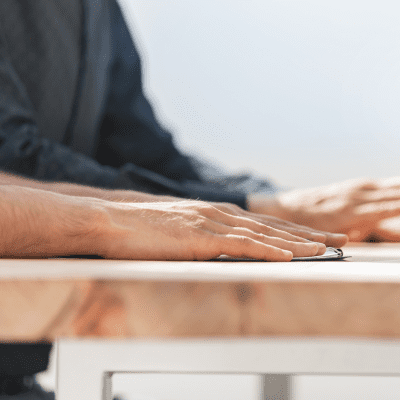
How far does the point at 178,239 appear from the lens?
27 centimetres

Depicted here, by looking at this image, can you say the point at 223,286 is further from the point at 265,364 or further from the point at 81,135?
the point at 81,135

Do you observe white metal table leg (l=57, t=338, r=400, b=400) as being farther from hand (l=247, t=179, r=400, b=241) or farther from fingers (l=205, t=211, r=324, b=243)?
hand (l=247, t=179, r=400, b=241)

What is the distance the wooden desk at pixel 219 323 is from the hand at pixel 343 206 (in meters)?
0.45

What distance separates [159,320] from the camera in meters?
0.14

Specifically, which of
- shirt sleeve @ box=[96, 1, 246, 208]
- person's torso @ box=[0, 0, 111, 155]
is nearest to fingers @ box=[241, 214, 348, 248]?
shirt sleeve @ box=[96, 1, 246, 208]

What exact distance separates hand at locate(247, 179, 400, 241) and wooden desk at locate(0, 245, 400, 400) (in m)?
0.45

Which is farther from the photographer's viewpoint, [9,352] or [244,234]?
[9,352]

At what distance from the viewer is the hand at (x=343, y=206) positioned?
566mm

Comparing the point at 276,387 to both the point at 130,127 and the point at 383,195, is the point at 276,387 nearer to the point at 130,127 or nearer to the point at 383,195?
the point at 383,195

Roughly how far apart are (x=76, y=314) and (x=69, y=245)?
0.40 ft

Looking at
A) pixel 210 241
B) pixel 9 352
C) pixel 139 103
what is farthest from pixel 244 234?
pixel 139 103

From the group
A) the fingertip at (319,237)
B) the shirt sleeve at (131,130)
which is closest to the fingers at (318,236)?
the fingertip at (319,237)

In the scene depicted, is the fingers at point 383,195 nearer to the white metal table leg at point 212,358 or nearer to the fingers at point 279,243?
the fingers at point 279,243

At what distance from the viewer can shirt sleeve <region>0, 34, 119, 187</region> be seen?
546 millimetres
